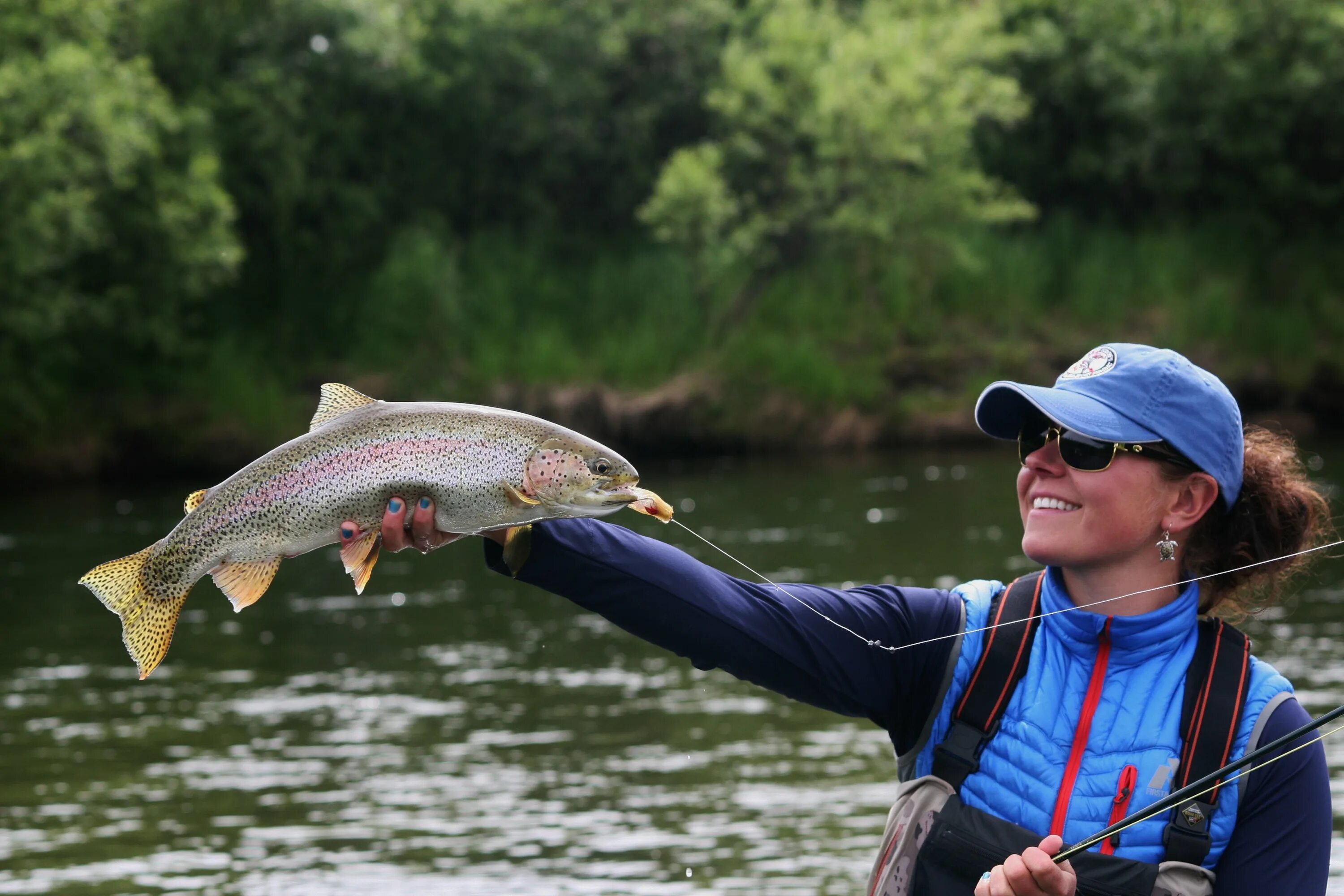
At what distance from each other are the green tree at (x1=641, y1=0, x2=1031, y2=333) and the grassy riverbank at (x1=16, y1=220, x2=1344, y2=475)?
0.97m

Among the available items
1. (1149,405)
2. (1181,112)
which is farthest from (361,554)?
(1181,112)

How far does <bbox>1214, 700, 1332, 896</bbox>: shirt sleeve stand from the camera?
2.87 meters

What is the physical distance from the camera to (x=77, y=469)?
3606 cm

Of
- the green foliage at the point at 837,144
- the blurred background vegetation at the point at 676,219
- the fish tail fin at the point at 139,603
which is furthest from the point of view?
the green foliage at the point at 837,144

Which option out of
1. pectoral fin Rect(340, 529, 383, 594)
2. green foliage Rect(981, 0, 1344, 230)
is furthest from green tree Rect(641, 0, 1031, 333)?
pectoral fin Rect(340, 529, 383, 594)

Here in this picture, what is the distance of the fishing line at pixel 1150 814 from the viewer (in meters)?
2.84

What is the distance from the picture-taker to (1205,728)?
2928 millimetres

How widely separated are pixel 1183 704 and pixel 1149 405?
56 cm

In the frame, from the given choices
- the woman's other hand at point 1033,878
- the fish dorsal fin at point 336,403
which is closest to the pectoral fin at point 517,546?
the fish dorsal fin at point 336,403

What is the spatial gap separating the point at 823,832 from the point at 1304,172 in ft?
131

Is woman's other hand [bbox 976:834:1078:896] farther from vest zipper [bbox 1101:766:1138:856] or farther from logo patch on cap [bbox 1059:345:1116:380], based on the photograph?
logo patch on cap [bbox 1059:345:1116:380]

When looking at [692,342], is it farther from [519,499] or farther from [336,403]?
[519,499]

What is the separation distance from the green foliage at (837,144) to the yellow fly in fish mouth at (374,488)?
36.3 meters

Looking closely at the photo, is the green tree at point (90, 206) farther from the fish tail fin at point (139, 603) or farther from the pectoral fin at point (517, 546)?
Result: the pectoral fin at point (517, 546)
